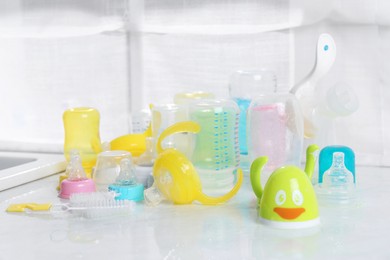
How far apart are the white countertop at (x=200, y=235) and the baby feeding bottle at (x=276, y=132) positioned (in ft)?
0.52

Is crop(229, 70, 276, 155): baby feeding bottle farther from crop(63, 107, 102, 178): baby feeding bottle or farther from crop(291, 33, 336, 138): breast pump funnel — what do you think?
crop(63, 107, 102, 178): baby feeding bottle

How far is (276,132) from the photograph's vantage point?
1.47 m

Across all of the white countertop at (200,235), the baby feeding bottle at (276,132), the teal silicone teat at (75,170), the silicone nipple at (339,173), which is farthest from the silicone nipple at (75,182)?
the silicone nipple at (339,173)

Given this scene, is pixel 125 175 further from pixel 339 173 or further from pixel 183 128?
pixel 339 173

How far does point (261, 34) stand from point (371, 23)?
281mm

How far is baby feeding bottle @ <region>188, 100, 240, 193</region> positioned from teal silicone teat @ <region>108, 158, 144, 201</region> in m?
0.15

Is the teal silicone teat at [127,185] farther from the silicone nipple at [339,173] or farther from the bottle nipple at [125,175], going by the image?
the silicone nipple at [339,173]

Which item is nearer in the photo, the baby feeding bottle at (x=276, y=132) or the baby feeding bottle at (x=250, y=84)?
the baby feeding bottle at (x=276, y=132)

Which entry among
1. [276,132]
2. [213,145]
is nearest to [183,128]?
[213,145]

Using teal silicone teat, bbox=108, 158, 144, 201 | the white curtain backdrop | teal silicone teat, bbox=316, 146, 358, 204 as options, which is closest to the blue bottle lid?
teal silicone teat, bbox=108, 158, 144, 201

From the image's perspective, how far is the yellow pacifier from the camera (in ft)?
4.18

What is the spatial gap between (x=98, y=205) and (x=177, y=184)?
0.52 ft

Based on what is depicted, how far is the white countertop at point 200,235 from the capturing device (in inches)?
40.0

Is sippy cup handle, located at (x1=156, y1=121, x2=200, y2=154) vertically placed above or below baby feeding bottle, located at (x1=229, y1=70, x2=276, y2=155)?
below
